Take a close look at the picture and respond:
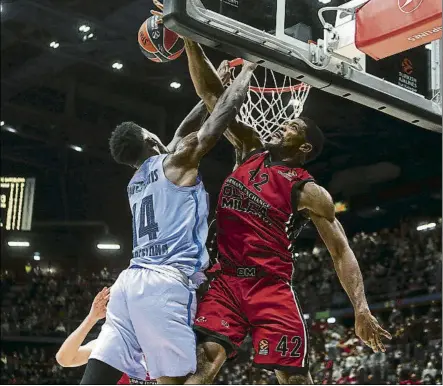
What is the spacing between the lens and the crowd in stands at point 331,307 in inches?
491

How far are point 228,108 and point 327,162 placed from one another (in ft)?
46.9

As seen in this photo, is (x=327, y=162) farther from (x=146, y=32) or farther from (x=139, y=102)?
(x=146, y=32)

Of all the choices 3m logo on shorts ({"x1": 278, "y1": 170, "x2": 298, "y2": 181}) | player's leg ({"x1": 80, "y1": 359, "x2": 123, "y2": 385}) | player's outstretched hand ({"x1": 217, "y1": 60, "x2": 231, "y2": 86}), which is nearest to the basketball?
player's outstretched hand ({"x1": 217, "y1": 60, "x2": 231, "y2": 86})

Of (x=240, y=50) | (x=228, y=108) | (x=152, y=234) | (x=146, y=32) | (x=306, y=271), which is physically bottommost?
(x=152, y=234)

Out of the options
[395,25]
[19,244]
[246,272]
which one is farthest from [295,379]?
[19,244]

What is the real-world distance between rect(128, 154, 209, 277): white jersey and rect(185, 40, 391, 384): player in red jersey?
7.3 inches

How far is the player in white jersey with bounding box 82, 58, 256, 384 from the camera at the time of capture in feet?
12.0

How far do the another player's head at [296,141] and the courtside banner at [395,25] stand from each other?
0.51 m

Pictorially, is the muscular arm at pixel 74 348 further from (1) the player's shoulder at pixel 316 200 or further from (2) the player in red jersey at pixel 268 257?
(1) the player's shoulder at pixel 316 200

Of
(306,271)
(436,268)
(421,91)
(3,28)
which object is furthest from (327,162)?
(421,91)

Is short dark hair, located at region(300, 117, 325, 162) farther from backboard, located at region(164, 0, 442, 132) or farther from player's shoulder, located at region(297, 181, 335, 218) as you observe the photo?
player's shoulder, located at region(297, 181, 335, 218)

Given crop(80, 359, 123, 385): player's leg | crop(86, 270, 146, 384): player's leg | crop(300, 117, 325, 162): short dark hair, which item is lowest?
crop(80, 359, 123, 385): player's leg

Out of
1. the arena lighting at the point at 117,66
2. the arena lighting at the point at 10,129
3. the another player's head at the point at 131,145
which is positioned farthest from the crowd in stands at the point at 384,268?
the another player's head at the point at 131,145

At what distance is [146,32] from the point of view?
4.30 metres
